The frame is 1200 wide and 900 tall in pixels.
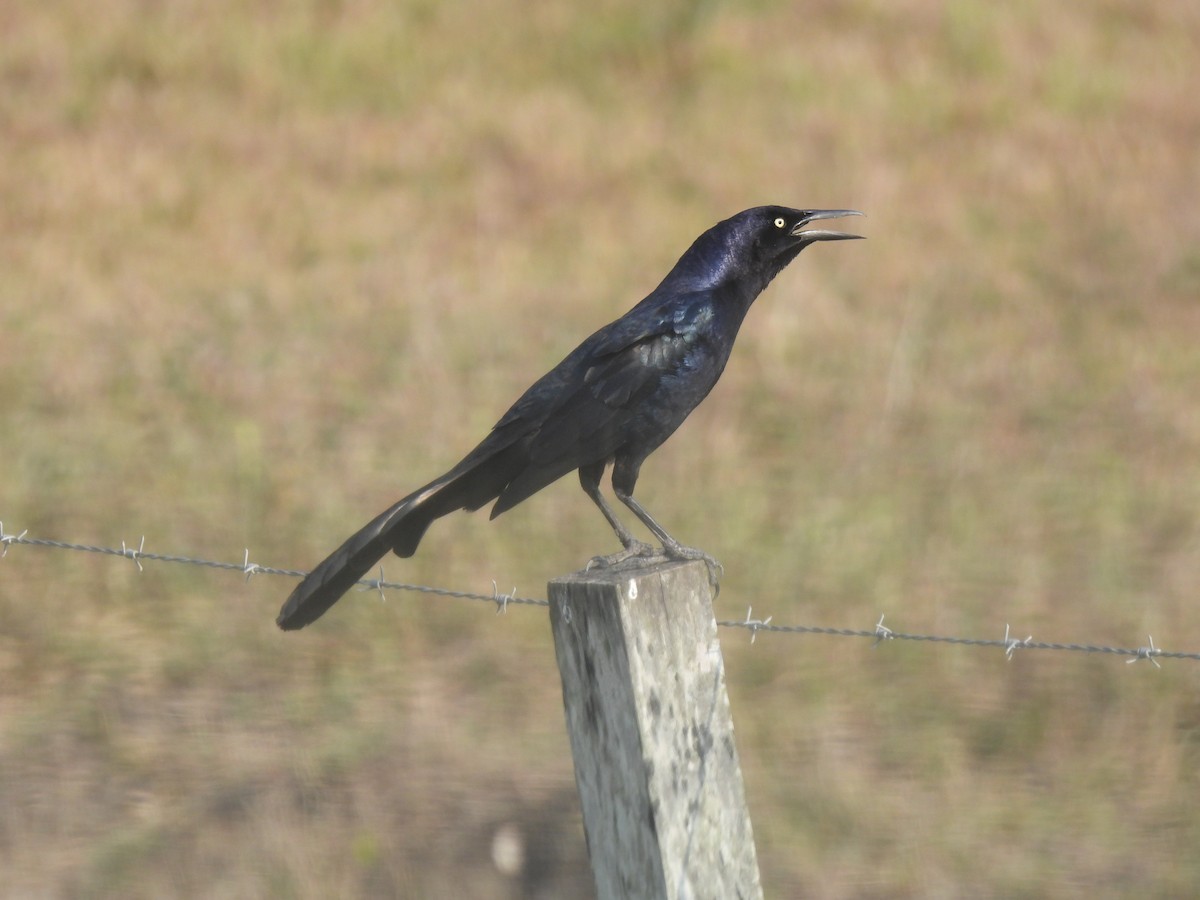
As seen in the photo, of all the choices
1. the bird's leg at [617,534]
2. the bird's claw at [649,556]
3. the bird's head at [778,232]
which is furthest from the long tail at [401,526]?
the bird's head at [778,232]

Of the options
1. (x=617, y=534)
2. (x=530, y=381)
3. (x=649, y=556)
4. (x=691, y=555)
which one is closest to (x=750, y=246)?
(x=617, y=534)

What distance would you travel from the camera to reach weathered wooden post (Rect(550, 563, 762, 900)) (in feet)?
7.93

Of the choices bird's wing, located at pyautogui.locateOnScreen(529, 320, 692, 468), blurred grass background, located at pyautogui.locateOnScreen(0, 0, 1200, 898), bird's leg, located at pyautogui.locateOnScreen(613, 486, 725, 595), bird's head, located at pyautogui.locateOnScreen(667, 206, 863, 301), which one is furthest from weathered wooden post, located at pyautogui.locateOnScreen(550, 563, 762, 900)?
blurred grass background, located at pyautogui.locateOnScreen(0, 0, 1200, 898)

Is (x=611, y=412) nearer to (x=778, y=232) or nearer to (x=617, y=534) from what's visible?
(x=617, y=534)

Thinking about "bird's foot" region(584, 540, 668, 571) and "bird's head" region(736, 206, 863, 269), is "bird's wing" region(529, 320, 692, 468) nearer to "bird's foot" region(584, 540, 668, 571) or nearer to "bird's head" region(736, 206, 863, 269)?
"bird's foot" region(584, 540, 668, 571)

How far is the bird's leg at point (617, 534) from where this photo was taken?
10.3 ft

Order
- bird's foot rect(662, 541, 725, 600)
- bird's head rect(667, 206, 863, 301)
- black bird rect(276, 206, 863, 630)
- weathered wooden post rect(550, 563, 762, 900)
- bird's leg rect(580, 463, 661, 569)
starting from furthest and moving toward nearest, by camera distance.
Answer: bird's head rect(667, 206, 863, 301)
black bird rect(276, 206, 863, 630)
bird's foot rect(662, 541, 725, 600)
bird's leg rect(580, 463, 661, 569)
weathered wooden post rect(550, 563, 762, 900)

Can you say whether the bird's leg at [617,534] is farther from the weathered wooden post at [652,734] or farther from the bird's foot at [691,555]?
the weathered wooden post at [652,734]

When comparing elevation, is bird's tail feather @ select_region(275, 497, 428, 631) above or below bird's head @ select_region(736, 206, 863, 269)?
below

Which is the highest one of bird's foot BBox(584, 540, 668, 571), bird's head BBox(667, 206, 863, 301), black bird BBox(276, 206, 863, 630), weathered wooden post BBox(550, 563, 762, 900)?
bird's head BBox(667, 206, 863, 301)

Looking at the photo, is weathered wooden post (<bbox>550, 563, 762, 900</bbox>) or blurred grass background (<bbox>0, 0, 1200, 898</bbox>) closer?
weathered wooden post (<bbox>550, 563, 762, 900</bbox>)

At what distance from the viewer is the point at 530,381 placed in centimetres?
834

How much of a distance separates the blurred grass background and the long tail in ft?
4.37

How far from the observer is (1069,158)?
37.2 feet
